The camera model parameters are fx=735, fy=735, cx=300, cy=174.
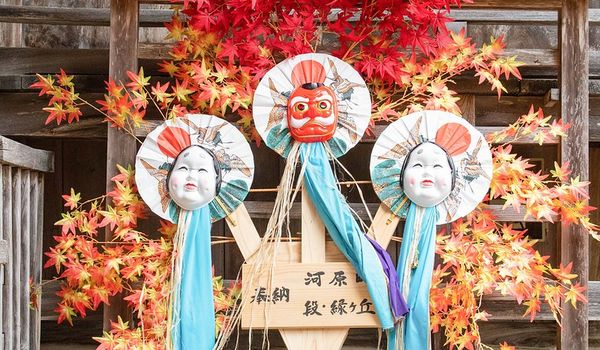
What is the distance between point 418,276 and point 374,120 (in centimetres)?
75

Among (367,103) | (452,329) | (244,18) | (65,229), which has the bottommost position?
(452,329)

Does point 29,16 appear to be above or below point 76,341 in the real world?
above

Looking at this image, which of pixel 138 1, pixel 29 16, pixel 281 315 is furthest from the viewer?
pixel 29 16

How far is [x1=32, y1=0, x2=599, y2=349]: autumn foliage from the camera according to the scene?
325cm

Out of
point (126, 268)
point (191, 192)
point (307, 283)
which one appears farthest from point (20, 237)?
point (307, 283)

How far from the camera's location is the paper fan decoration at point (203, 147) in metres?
3.29

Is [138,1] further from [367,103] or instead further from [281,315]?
[281,315]

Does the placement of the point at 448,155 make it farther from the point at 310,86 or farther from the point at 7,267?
the point at 7,267

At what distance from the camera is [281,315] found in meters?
3.19

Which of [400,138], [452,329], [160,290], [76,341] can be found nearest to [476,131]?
[400,138]

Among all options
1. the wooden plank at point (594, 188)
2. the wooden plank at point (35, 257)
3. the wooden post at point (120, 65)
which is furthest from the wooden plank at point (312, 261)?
the wooden plank at point (594, 188)

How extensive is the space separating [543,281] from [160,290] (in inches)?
67.8

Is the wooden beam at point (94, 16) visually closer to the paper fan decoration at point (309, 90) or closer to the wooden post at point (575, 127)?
the wooden post at point (575, 127)

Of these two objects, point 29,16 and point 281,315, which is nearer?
point 281,315
